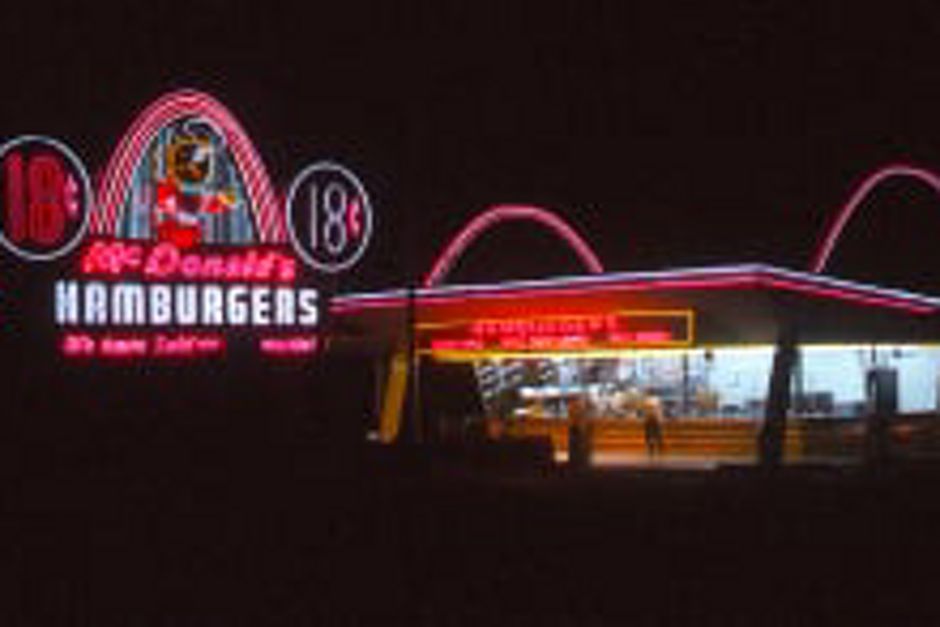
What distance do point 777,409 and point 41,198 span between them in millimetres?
13024

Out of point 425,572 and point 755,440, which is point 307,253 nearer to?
point 755,440

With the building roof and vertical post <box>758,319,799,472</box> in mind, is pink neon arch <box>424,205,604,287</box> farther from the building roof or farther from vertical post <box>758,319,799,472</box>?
vertical post <box>758,319,799,472</box>

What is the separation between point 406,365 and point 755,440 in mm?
7687

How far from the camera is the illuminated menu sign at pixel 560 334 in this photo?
3122 centimetres

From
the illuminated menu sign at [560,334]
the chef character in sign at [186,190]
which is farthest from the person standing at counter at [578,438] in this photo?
the chef character in sign at [186,190]

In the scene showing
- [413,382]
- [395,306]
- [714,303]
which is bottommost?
[413,382]

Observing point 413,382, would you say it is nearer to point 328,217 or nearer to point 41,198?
point 328,217

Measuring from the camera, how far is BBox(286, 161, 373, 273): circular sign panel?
32.7 meters

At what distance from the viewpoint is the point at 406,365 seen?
122 ft

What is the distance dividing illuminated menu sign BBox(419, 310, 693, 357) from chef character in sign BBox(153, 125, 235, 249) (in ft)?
18.7

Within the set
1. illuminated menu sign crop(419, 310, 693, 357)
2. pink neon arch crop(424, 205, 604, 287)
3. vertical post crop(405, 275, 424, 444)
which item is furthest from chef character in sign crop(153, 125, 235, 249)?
illuminated menu sign crop(419, 310, 693, 357)

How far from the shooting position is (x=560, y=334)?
32719mm

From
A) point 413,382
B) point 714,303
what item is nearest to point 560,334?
point 413,382

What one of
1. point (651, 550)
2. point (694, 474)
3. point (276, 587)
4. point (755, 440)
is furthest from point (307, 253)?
point (276, 587)
